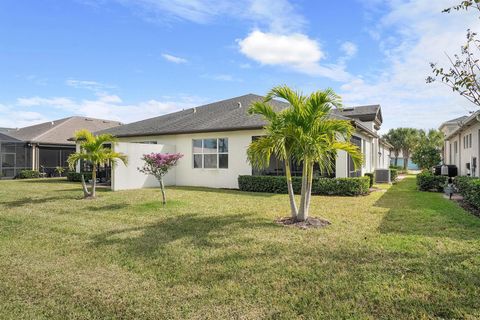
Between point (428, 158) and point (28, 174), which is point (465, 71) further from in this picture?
point (28, 174)

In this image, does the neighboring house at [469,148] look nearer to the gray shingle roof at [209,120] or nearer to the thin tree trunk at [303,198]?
the gray shingle roof at [209,120]

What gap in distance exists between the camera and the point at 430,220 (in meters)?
7.95

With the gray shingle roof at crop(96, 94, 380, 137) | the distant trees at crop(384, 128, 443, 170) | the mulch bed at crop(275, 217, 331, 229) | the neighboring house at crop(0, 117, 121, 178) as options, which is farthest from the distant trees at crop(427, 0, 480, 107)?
the distant trees at crop(384, 128, 443, 170)

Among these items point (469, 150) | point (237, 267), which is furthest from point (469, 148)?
point (237, 267)

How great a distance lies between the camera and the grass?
137 inches

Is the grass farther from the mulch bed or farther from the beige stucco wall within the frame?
the beige stucco wall

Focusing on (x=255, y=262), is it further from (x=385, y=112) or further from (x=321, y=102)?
(x=385, y=112)

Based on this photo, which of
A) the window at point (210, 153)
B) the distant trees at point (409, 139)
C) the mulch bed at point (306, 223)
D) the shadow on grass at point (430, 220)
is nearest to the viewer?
the shadow on grass at point (430, 220)

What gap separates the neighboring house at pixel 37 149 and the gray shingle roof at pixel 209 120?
8451 mm

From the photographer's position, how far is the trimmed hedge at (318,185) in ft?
42.9

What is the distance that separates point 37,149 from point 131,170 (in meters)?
15.6

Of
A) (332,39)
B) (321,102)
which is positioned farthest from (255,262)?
(332,39)

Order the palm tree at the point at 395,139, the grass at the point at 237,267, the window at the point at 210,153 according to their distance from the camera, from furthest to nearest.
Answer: the palm tree at the point at 395,139 → the window at the point at 210,153 → the grass at the point at 237,267

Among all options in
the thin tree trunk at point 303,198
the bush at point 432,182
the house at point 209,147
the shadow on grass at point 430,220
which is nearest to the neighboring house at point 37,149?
the house at point 209,147
